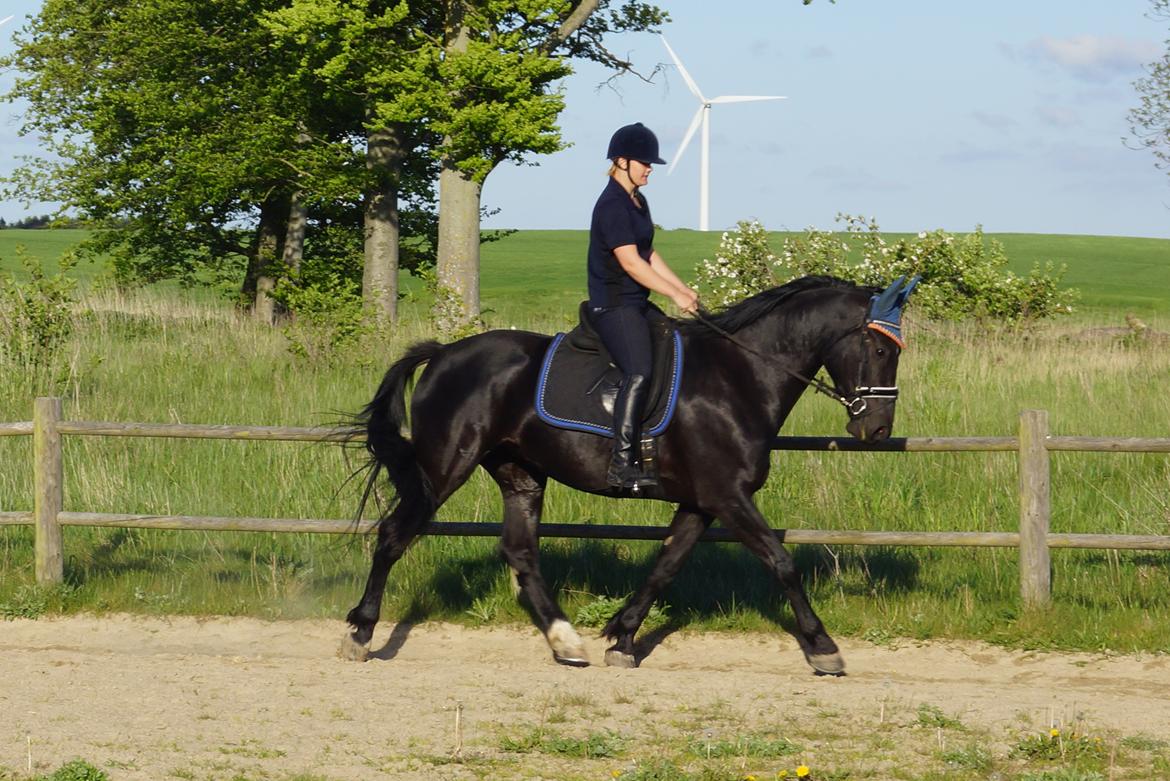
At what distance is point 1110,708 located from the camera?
22.1ft

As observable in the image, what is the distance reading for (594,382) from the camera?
770cm

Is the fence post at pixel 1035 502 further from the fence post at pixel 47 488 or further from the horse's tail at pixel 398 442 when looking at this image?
the fence post at pixel 47 488

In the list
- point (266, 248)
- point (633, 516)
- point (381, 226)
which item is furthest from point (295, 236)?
point (633, 516)

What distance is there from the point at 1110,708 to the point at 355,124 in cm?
2298

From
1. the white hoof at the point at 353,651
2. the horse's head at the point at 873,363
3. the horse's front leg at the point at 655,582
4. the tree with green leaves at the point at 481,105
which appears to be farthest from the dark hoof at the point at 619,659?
the tree with green leaves at the point at 481,105

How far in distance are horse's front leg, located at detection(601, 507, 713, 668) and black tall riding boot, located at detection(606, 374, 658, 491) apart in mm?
456

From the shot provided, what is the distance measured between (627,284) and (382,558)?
2.13 metres

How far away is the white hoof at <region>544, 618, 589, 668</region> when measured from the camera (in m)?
7.82

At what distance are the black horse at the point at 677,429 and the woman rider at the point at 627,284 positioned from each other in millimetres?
214

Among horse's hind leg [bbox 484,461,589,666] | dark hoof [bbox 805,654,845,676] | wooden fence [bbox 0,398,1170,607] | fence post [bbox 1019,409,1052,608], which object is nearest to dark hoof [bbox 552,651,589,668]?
horse's hind leg [bbox 484,461,589,666]

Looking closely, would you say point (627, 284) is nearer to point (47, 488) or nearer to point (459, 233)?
point (47, 488)

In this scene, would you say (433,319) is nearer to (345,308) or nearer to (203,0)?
(345,308)

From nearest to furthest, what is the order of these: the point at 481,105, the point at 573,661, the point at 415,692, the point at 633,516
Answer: the point at 415,692, the point at 573,661, the point at 633,516, the point at 481,105

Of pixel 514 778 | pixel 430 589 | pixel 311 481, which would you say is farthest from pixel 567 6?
pixel 514 778
